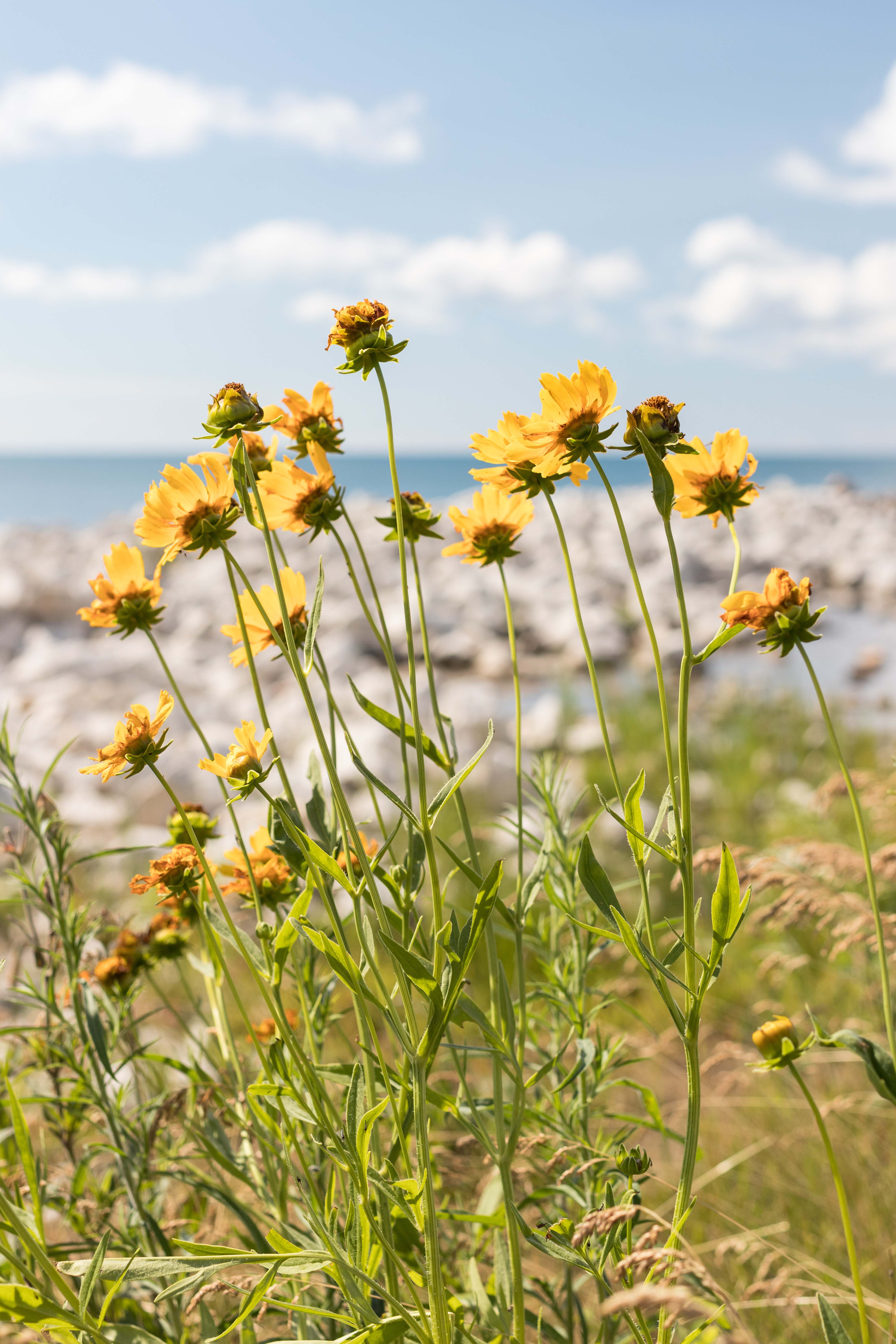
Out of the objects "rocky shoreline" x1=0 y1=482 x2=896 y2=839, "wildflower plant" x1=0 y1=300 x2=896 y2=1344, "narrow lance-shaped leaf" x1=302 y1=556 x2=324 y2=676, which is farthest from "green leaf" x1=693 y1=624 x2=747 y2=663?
"rocky shoreline" x1=0 y1=482 x2=896 y2=839

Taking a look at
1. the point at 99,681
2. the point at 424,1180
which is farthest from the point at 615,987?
the point at 99,681

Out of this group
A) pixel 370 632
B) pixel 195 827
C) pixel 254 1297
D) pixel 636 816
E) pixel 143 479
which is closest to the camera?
pixel 254 1297

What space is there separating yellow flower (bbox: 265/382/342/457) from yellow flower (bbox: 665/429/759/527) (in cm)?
27

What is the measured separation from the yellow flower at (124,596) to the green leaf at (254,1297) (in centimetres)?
25

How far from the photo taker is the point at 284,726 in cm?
A: 421

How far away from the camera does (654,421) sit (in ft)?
1.75

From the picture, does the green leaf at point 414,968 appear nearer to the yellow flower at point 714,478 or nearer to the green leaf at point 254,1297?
the green leaf at point 254,1297

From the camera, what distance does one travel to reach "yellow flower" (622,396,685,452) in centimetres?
53

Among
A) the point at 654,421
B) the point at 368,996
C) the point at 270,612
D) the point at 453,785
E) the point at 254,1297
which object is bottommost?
the point at 254,1297

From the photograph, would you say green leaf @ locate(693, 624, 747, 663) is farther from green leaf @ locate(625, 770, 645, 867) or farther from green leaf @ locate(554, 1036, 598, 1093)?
green leaf @ locate(554, 1036, 598, 1093)

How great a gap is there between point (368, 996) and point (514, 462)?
0.33 m

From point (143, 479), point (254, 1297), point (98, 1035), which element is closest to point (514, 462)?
point (254, 1297)

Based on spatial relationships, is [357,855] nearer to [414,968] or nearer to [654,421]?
[414,968]

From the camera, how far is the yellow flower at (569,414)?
544 mm
